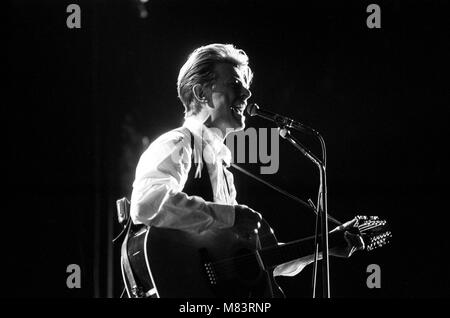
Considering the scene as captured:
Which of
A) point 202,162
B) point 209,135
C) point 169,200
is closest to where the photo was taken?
point 169,200

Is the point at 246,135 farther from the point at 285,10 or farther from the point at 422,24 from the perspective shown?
the point at 422,24

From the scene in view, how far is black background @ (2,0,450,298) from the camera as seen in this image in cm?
274

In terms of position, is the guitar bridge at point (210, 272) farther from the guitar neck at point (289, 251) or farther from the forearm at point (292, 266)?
the forearm at point (292, 266)

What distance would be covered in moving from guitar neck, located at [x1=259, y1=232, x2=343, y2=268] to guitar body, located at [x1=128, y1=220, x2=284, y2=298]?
0.09 feet

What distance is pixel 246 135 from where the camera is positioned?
8.98ft

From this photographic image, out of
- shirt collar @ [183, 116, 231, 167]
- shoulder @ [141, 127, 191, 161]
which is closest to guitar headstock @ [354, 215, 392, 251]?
shirt collar @ [183, 116, 231, 167]

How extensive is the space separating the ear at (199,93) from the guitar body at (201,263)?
647 mm

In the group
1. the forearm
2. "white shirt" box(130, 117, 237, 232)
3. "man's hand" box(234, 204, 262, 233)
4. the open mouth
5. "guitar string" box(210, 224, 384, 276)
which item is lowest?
the forearm

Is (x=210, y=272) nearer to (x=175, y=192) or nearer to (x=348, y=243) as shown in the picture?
(x=175, y=192)

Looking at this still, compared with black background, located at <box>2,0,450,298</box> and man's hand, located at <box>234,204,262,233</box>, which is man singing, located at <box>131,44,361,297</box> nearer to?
man's hand, located at <box>234,204,262,233</box>

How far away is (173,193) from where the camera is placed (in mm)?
2107

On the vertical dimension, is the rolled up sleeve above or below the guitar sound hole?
above

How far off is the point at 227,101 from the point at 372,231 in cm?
84

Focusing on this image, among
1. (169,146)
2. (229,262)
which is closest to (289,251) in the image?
(229,262)
